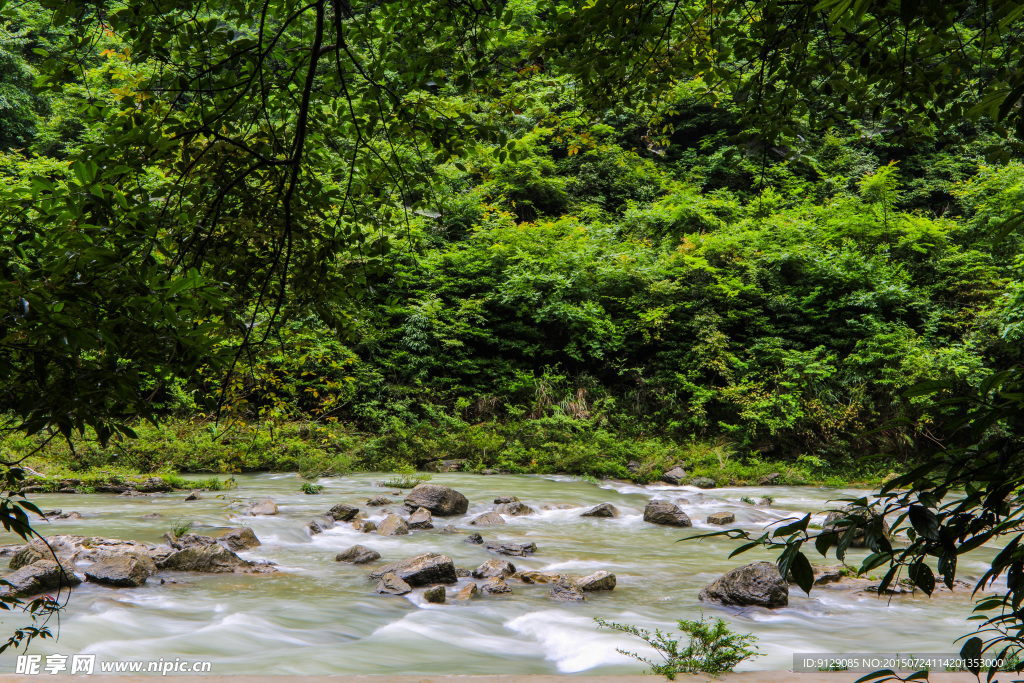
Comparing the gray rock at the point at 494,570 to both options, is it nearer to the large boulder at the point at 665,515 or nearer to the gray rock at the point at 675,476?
the large boulder at the point at 665,515

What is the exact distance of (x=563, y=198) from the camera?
707 inches

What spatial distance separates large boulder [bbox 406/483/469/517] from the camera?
7.83m

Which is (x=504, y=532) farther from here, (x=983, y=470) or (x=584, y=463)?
(x=983, y=470)

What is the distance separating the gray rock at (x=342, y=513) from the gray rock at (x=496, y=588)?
2.89 meters

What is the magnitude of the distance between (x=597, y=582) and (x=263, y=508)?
442 cm

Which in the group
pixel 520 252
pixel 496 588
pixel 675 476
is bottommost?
pixel 675 476

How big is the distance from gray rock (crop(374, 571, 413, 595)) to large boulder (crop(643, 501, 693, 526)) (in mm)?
4003

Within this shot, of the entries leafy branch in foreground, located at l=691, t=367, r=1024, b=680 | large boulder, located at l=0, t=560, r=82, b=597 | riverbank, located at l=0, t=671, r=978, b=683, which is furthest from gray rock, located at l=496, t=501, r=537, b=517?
leafy branch in foreground, located at l=691, t=367, r=1024, b=680

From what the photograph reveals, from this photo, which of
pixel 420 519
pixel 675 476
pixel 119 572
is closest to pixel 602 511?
pixel 420 519

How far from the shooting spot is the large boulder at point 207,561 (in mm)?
5160

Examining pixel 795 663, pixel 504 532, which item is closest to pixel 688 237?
pixel 504 532

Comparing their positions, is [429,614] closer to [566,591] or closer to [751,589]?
[566,591]

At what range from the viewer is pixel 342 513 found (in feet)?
24.2

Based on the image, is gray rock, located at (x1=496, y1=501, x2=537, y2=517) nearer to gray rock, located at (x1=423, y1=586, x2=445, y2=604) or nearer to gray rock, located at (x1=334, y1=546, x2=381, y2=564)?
gray rock, located at (x1=334, y1=546, x2=381, y2=564)
